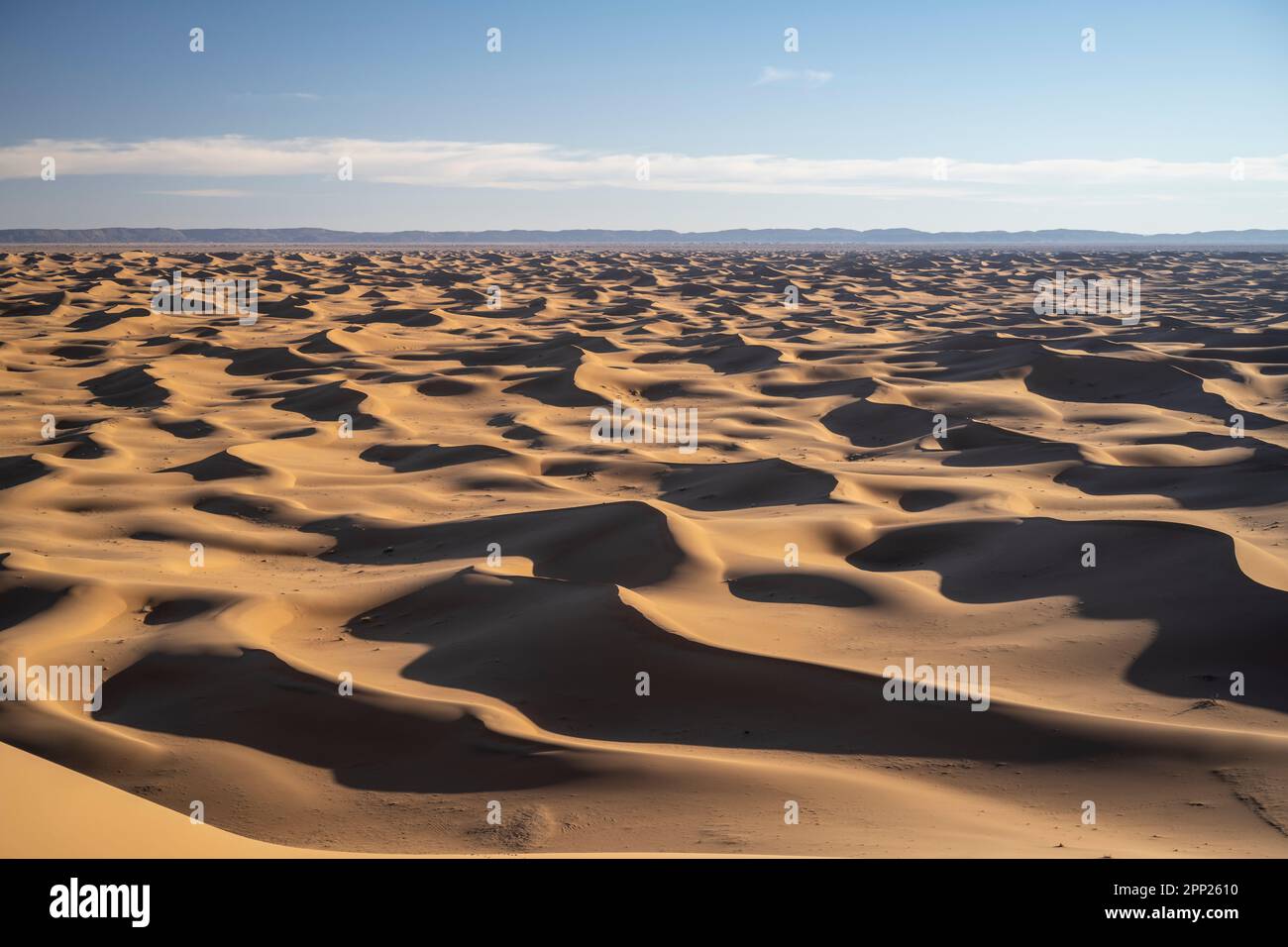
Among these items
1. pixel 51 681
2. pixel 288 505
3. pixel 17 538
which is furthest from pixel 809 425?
pixel 51 681

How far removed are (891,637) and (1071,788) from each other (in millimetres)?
1315

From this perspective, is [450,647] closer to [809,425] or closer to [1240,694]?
[1240,694]

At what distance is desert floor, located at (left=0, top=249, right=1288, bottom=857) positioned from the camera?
3.03 m

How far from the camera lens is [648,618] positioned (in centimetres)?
434

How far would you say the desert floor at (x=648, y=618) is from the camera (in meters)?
3.03

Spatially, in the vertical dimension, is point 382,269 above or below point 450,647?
above

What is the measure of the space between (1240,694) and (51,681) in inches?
173

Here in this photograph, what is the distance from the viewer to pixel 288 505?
6.76 m

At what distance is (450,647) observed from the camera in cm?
436
